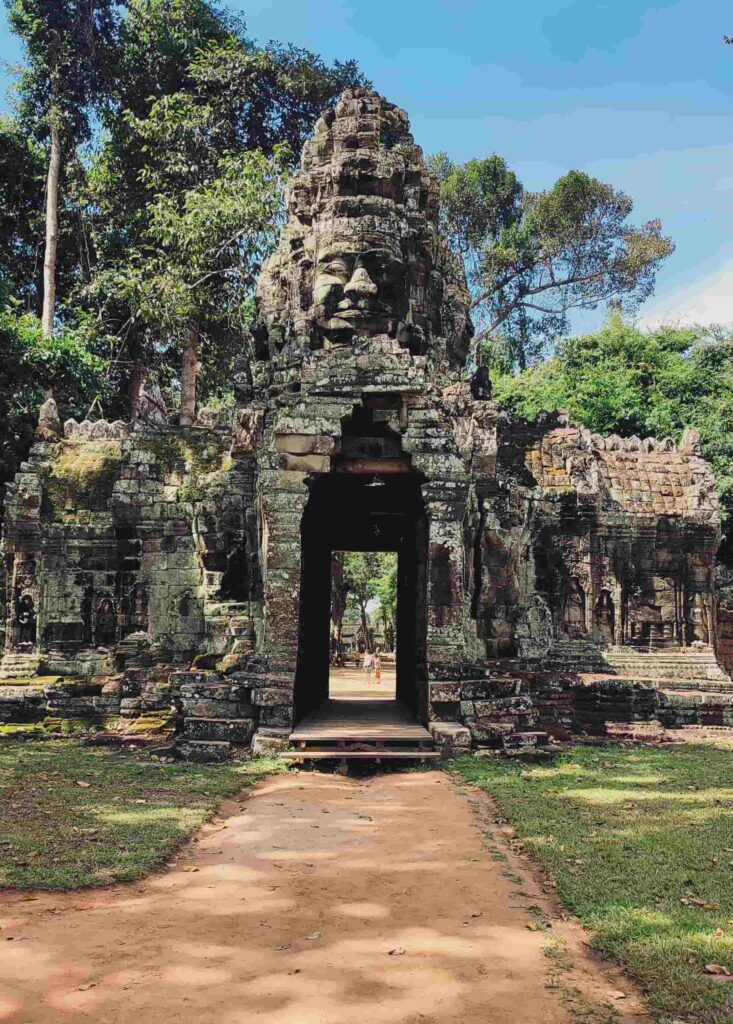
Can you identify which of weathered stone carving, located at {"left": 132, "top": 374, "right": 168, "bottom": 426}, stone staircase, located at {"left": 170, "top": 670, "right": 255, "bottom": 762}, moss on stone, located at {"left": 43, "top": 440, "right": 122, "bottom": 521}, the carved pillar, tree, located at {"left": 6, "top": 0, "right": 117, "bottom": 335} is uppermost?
tree, located at {"left": 6, "top": 0, "right": 117, "bottom": 335}

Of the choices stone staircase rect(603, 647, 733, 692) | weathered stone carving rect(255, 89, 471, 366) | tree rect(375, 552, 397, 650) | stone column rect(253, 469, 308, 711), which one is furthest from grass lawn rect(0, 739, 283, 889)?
tree rect(375, 552, 397, 650)

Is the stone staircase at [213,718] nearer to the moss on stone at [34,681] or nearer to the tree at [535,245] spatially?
the moss on stone at [34,681]

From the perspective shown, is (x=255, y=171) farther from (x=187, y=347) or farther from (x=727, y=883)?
(x=727, y=883)

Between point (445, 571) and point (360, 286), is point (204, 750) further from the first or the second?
point (360, 286)

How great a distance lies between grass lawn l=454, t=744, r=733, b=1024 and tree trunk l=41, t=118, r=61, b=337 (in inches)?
688

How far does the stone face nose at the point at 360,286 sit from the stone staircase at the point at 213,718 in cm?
598

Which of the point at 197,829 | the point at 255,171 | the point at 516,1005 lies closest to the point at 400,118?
the point at 255,171

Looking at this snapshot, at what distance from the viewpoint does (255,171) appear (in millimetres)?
22484

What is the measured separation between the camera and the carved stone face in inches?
502

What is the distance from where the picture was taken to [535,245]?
32.5m

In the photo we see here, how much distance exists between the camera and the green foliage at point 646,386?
24.3m

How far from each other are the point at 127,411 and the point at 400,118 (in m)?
14.0

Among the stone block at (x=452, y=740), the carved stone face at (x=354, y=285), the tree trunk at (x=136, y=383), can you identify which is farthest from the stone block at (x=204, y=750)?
the tree trunk at (x=136, y=383)

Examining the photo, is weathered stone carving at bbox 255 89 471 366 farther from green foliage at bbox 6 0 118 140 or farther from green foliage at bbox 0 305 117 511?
green foliage at bbox 6 0 118 140
